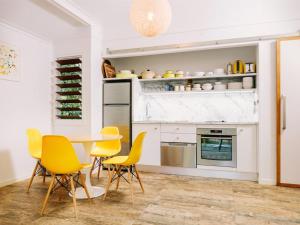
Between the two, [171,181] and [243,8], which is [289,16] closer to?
[243,8]

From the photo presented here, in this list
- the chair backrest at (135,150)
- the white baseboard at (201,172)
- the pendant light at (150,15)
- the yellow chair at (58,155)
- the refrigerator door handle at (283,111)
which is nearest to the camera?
the pendant light at (150,15)

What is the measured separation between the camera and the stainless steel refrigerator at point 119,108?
4.39m

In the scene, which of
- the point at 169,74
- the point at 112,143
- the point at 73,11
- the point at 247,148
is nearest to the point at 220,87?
the point at 169,74

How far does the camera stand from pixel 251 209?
2631 millimetres

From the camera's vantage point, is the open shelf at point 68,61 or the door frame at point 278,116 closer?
the door frame at point 278,116

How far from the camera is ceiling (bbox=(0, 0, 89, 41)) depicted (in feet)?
10.8

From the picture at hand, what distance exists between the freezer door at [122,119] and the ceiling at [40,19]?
161cm

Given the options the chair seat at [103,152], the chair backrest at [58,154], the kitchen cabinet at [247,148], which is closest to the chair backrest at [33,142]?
the chair seat at [103,152]

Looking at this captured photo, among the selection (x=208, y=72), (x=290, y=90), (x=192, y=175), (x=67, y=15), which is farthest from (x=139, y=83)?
(x=290, y=90)

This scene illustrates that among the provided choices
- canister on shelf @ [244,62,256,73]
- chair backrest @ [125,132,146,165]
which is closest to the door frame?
canister on shelf @ [244,62,256,73]

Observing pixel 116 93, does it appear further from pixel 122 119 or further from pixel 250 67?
pixel 250 67

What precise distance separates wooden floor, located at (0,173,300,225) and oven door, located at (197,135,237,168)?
0.39m

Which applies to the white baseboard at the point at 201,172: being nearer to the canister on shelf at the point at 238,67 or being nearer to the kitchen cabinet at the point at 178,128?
the kitchen cabinet at the point at 178,128

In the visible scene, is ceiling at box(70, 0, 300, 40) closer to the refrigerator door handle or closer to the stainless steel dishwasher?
the refrigerator door handle
